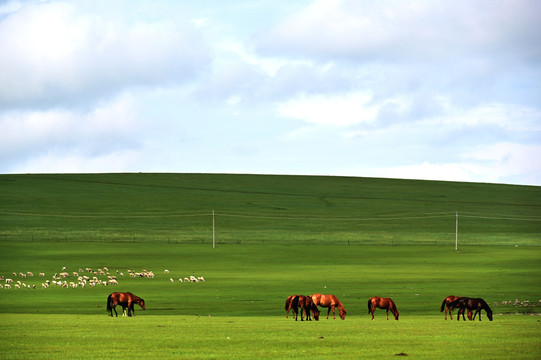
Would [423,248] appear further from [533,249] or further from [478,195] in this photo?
[478,195]

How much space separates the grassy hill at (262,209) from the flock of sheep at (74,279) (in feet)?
102

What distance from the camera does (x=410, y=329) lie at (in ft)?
71.9

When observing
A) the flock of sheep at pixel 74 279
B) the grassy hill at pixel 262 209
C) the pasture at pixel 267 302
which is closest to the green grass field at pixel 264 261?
the pasture at pixel 267 302

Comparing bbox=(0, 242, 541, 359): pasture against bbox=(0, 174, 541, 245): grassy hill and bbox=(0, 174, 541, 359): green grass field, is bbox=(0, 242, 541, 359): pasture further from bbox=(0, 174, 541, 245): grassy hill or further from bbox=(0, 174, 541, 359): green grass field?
bbox=(0, 174, 541, 245): grassy hill

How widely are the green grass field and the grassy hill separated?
0.42 m

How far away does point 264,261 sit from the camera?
2761 inches

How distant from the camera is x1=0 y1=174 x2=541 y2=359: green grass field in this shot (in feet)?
62.2

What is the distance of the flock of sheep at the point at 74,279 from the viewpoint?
156ft

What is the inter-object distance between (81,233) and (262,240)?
2348 centimetres

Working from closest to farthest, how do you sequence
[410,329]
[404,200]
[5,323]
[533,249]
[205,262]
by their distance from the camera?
[410,329]
[5,323]
[205,262]
[533,249]
[404,200]

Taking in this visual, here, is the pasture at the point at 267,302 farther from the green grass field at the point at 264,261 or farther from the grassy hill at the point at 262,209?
the grassy hill at the point at 262,209

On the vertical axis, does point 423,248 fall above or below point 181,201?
below

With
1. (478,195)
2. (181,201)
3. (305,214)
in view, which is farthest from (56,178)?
(478,195)

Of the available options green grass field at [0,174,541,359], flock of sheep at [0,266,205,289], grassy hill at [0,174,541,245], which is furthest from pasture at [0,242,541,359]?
grassy hill at [0,174,541,245]
